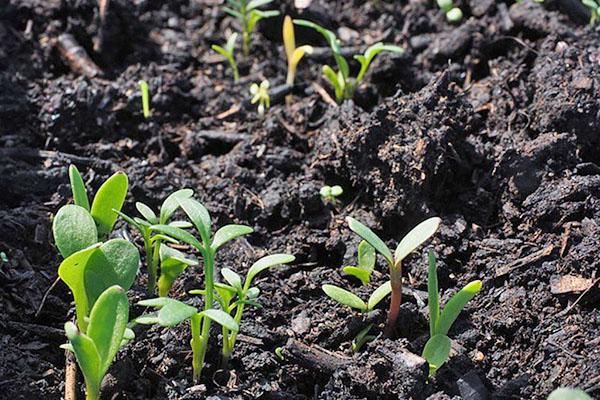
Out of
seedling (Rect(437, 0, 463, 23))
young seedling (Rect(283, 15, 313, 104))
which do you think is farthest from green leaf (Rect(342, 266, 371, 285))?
seedling (Rect(437, 0, 463, 23))

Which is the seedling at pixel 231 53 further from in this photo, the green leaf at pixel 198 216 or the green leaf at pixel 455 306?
the green leaf at pixel 455 306

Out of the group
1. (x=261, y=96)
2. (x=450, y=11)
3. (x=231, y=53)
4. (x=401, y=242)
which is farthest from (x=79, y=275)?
(x=450, y=11)

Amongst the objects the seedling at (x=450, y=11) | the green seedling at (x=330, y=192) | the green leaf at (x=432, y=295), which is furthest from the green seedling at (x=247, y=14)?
the green leaf at (x=432, y=295)

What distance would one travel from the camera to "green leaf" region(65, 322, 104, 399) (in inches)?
59.0

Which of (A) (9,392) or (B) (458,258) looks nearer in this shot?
(A) (9,392)

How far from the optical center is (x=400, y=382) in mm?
1715

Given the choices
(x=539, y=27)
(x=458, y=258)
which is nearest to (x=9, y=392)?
(x=458, y=258)

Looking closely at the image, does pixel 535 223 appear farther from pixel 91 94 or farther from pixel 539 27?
pixel 91 94

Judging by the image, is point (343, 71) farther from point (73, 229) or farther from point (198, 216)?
point (73, 229)

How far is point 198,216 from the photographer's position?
1.78 meters

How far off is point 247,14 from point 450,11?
0.80 meters

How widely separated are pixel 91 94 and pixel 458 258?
1400mm

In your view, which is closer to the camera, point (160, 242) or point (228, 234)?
point (228, 234)

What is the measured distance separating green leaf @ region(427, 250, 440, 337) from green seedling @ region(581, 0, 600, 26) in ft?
4.94
